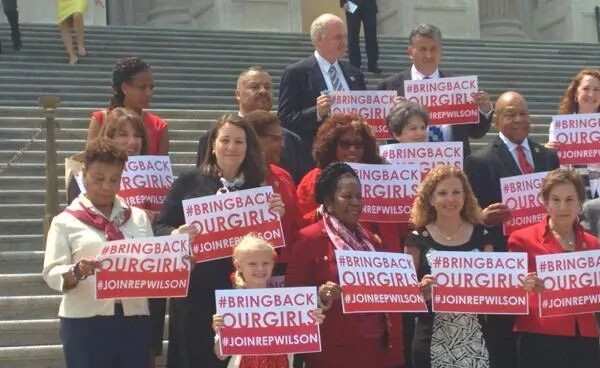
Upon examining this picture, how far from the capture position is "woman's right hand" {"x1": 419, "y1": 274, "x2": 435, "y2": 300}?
7215 millimetres

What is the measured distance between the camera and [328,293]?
7023 mm

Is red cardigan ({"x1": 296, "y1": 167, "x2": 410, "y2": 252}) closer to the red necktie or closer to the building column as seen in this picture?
the red necktie

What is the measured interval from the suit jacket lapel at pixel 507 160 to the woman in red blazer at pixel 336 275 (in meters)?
1.52

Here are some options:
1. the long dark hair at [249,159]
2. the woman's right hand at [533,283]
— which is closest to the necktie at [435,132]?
the long dark hair at [249,159]

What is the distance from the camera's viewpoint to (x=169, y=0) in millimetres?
24734

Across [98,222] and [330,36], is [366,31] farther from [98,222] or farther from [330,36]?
[98,222]

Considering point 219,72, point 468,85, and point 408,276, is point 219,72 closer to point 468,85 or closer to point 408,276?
point 468,85

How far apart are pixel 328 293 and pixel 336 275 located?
23 cm

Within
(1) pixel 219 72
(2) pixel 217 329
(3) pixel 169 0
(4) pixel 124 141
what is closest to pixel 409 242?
(2) pixel 217 329

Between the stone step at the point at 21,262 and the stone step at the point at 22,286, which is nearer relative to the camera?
the stone step at the point at 22,286

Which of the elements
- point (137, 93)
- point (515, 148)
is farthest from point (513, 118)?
point (137, 93)

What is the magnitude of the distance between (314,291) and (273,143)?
1449 millimetres

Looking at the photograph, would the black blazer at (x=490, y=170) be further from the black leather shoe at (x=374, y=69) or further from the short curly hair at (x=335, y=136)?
the black leather shoe at (x=374, y=69)

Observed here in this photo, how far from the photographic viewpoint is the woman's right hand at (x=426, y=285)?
7215 mm
